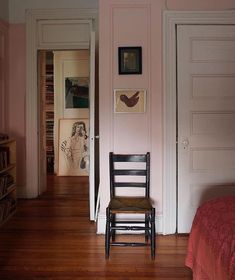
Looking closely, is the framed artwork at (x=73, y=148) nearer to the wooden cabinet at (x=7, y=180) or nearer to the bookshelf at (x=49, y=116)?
the bookshelf at (x=49, y=116)

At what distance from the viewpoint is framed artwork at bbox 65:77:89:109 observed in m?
7.01

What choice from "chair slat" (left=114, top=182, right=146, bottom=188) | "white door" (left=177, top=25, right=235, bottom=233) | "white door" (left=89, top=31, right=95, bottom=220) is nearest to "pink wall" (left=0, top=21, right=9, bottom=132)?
"white door" (left=89, top=31, right=95, bottom=220)

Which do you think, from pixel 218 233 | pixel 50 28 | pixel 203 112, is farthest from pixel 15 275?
pixel 50 28

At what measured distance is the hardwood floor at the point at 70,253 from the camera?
105 inches

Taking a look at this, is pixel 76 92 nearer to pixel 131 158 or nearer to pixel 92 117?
pixel 92 117

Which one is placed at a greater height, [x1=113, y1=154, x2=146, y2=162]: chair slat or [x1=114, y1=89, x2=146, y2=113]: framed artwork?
[x1=114, y1=89, x2=146, y2=113]: framed artwork

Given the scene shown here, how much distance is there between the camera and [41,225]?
387cm

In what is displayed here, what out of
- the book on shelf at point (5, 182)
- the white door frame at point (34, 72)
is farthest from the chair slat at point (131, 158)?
the white door frame at point (34, 72)

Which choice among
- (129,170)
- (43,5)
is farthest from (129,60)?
(43,5)

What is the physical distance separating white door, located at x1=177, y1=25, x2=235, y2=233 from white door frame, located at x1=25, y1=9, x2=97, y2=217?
191cm

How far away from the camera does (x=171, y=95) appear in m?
3.50

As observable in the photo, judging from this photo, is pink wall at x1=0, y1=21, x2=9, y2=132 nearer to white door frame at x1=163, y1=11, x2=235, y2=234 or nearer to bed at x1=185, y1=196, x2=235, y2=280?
white door frame at x1=163, y1=11, x2=235, y2=234

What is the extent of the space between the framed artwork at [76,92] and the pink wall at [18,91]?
2.08 meters

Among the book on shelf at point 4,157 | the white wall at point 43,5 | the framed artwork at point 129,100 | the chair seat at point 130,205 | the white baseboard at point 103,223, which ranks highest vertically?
the white wall at point 43,5
